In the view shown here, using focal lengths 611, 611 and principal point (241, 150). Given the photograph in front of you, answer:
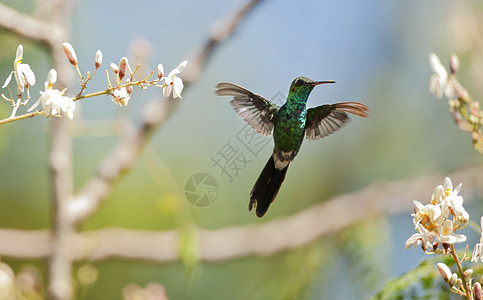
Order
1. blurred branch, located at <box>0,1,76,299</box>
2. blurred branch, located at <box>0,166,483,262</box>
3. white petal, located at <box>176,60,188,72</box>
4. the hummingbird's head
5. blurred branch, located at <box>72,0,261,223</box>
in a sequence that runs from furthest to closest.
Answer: blurred branch, located at <box>0,166,483,262</box>, blurred branch, located at <box>72,0,261,223</box>, blurred branch, located at <box>0,1,76,299</box>, the hummingbird's head, white petal, located at <box>176,60,188,72</box>

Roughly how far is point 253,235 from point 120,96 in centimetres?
226


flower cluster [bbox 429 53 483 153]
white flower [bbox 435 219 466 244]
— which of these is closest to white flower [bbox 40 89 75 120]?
white flower [bbox 435 219 466 244]

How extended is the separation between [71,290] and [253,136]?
1.57 meters

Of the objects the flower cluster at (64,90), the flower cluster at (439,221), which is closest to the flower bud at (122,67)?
the flower cluster at (64,90)

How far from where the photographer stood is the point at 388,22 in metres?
5.80

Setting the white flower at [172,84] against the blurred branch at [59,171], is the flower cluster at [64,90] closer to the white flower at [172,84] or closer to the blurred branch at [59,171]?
the white flower at [172,84]

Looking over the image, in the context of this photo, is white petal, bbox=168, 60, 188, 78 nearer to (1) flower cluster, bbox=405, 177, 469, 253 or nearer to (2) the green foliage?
(1) flower cluster, bbox=405, 177, 469, 253

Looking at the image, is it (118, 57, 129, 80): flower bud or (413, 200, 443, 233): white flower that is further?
(118, 57, 129, 80): flower bud

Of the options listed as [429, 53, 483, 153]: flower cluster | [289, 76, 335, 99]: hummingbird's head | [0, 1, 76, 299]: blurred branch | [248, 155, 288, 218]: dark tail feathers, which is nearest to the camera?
[248, 155, 288, 218]: dark tail feathers

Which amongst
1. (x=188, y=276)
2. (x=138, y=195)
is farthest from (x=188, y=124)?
(x=188, y=276)

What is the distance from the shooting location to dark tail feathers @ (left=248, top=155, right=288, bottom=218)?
0.94m

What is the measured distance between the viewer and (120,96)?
88cm

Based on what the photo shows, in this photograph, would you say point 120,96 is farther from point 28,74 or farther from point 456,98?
point 456,98

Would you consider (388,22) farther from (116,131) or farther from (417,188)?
(116,131)
